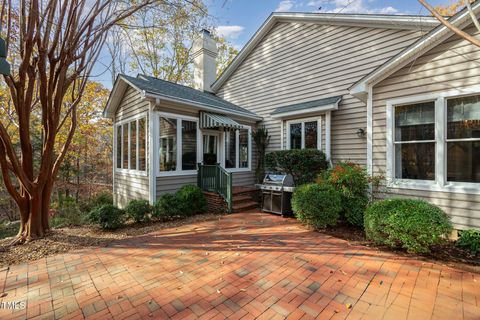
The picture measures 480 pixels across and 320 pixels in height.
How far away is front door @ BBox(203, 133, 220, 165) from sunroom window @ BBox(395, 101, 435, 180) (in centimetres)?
566

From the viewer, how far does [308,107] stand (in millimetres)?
8117

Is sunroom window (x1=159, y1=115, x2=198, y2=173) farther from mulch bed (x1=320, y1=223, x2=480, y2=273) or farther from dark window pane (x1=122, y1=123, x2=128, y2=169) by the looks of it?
mulch bed (x1=320, y1=223, x2=480, y2=273)

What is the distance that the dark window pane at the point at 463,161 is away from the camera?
4379 millimetres

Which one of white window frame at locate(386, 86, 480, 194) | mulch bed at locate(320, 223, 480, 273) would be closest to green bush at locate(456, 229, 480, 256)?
mulch bed at locate(320, 223, 480, 273)

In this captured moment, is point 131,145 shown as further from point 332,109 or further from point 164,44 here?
point 164,44

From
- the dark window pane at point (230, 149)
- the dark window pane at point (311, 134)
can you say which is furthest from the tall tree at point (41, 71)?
the dark window pane at point (311, 134)

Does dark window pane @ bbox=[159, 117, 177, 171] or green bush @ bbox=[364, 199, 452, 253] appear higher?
dark window pane @ bbox=[159, 117, 177, 171]

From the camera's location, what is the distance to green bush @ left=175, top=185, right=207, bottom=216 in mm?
6828

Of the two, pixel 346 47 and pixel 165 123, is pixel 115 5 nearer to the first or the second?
pixel 165 123

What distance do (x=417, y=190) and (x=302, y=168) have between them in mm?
3266

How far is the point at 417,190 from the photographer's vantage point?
4984mm

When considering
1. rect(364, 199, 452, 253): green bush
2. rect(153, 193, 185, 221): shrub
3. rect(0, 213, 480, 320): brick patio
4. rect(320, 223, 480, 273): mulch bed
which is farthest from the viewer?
rect(153, 193, 185, 221): shrub

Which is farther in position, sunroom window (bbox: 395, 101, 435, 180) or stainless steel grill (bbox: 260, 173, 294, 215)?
stainless steel grill (bbox: 260, 173, 294, 215)

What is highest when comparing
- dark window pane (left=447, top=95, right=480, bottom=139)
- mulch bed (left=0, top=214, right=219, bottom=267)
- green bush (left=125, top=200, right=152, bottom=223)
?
dark window pane (left=447, top=95, right=480, bottom=139)
